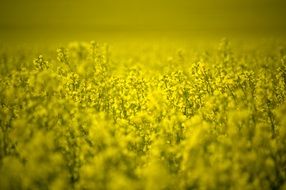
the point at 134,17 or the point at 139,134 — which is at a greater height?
the point at 134,17

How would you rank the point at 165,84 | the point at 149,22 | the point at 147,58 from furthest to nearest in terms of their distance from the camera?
the point at 149,22, the point at 147,58, the point at 165,84

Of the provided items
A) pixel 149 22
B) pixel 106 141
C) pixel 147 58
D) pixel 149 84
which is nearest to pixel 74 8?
pixel 149 22

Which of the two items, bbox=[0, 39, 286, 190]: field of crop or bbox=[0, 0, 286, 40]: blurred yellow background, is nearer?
bbox=[0, 39, 286, 190]: field of crop

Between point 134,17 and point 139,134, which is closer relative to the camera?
point 139,134

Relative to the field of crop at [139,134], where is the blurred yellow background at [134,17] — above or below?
above

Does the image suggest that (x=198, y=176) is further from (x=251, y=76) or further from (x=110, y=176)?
(x=251, y=76)

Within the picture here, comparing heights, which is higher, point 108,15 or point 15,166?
point 108,15

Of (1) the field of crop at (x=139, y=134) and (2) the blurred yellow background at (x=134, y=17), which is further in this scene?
(2) the blurred yellow background at (x=134, y=17)

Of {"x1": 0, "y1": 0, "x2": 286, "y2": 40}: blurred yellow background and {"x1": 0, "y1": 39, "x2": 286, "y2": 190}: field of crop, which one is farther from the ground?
{"x1": 0, "y1": 0, "x2": 286, "y2": 40}: blurred yellow background
